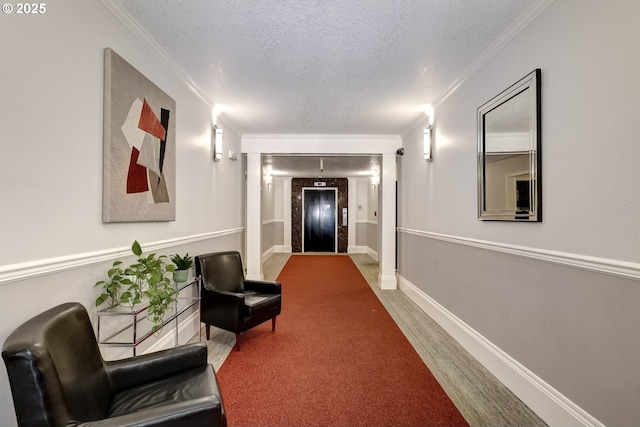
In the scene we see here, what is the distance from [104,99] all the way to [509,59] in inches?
104

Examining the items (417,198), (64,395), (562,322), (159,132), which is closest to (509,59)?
(562,322)

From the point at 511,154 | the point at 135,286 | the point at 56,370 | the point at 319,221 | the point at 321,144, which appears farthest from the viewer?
the point at 319,221

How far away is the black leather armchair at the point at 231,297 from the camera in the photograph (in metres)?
2.56

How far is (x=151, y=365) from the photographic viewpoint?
1.44 m

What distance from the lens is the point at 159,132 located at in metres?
2.21

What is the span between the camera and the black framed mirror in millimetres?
1784

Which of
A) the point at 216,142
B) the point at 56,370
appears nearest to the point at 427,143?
the point at 216,142

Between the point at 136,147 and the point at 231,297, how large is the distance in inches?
55.1

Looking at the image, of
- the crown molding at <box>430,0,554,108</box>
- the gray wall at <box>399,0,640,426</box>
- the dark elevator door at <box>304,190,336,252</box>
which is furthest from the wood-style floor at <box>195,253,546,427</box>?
the dark elevator door at <box>304,190,336,252</box>

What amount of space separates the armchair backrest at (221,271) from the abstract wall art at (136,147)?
590 millimetres

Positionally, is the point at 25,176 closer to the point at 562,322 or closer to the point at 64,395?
the point at 64,395

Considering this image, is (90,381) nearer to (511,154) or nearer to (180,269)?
(180,269)

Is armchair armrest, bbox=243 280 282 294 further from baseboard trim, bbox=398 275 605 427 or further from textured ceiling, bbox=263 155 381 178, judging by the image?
textured ceiling, bbox=263 155 381 178

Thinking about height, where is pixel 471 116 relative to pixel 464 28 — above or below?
below
